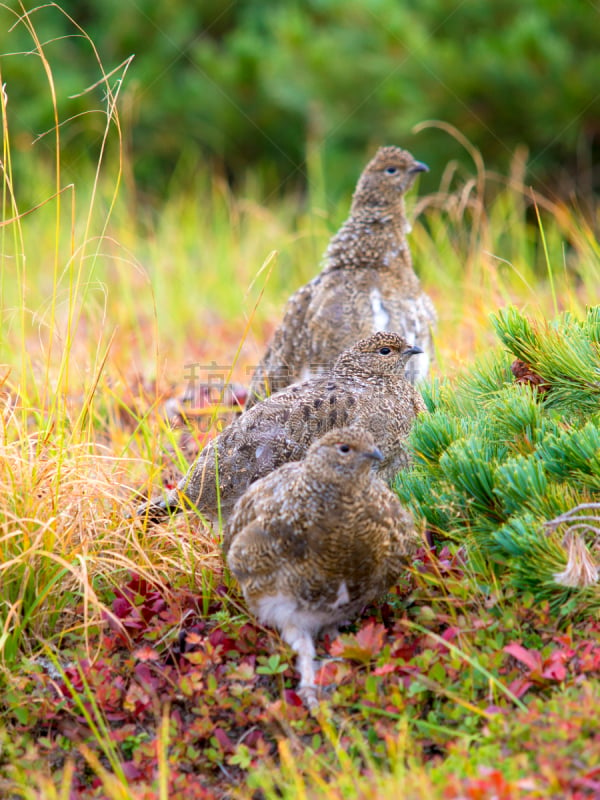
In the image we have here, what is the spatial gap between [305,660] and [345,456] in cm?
69

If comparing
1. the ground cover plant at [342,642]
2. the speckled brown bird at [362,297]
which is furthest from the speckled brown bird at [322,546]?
the speckled brown bird at [362,297]

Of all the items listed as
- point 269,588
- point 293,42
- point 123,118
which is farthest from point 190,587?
point 123,118

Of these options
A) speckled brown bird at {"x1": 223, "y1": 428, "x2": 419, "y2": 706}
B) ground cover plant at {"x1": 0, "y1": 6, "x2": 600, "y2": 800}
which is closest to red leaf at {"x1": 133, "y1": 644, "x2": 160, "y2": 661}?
ground cover plant at {"x1": 0, "y1": 6, "x2": 600, "y2": 800}

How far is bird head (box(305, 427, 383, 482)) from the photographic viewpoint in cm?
311

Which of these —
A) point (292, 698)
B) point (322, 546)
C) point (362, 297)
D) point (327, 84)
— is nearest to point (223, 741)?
point (292, 698)

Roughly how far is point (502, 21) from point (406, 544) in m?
7.41

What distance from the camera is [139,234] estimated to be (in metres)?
10.1

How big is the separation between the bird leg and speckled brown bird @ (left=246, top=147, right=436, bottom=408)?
1867mm

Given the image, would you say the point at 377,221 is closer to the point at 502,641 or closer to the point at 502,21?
the point at 502,641

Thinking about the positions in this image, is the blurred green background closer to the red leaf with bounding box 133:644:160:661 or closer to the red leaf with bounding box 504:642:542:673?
the red leaf with bounding box 133:644:160:661

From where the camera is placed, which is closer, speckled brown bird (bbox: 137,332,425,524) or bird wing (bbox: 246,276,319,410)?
speckled brown bird (bbox: 137,332,425,524)

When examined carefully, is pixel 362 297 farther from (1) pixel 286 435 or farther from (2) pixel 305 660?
(2) pixel 305 660

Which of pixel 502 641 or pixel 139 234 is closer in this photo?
pixel 502 641

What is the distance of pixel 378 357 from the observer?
13.8ft
